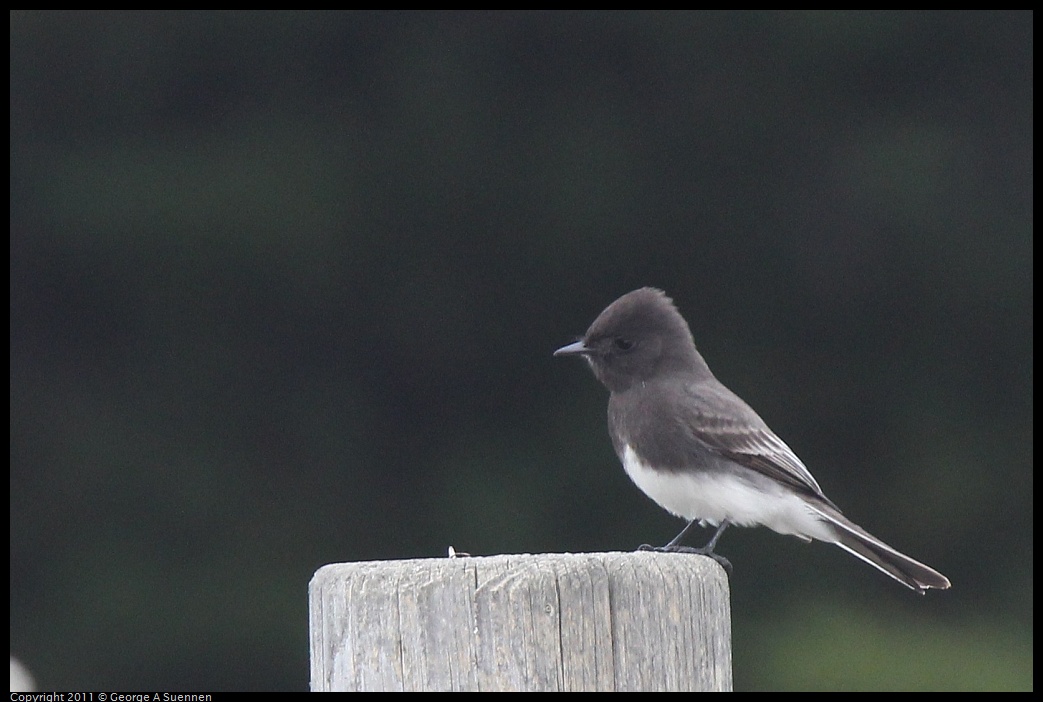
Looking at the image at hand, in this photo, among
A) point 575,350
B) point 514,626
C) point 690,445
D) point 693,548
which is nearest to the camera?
point 514,626

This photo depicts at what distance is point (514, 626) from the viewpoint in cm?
260

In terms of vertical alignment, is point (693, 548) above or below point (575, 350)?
below

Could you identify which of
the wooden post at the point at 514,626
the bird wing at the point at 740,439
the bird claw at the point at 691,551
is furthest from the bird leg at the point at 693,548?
the wooden post at the point at 514,626

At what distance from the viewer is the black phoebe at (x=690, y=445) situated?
475cm

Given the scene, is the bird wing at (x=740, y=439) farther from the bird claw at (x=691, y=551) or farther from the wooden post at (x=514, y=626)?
the wooden post at (x=514, y=626)

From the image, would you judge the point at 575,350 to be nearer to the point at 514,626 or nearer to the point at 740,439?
the point at 740,439

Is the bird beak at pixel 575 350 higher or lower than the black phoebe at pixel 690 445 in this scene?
higher

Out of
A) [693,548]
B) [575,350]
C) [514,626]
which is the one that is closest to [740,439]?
[575,350]

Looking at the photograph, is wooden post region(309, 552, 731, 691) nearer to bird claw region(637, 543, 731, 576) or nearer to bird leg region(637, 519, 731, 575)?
bird claw region(637, 543, 731, 576)

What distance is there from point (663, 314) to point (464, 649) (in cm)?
264

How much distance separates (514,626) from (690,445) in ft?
7.46

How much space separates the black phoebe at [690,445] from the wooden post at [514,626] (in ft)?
6.30

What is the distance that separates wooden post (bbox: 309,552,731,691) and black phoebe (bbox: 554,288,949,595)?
1919 mm
